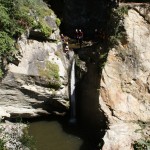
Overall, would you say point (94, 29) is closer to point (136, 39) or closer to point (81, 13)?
point (81, 13)

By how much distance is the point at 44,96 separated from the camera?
20.7 metres

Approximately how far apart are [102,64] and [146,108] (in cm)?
320

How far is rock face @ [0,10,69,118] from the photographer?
19672mm

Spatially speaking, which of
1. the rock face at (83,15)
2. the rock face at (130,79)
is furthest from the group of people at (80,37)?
the rock face at (130,79)

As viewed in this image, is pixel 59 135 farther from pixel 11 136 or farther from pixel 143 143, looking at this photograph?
pixel 143 143

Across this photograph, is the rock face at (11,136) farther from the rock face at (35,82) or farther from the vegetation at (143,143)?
the vegetation at (143,143)

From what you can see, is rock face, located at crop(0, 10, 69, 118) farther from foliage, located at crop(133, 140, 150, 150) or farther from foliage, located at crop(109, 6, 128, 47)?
foliage, located at crop(133, 140, 150, 150)

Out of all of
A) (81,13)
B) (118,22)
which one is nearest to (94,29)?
(81,13)

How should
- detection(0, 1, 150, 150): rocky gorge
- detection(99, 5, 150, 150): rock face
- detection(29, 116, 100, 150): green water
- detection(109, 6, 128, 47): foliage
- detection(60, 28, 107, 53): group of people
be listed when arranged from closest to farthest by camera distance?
detection(99, 5, 150, 150): rock face → detection(0, 1, 150, 150): rocky gorge → detection(29, 116, 100, 150): green water → detection(109, 6, 128, 47): foliage → detection(60, 28, 107, 53): group of people

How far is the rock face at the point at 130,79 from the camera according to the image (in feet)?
62.0

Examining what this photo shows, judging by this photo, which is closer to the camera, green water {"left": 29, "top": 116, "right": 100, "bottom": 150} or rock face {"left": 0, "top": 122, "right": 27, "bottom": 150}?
rock face {"left": 0, "top": 122, "right": 27, "bottom": 150}

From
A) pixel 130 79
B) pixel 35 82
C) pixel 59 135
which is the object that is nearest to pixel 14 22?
pixel 35 82

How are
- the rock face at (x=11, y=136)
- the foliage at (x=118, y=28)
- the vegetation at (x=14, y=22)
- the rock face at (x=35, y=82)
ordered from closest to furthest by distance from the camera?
the rock face at (x=11, y=136)
the vegetation at (x=14, y=22)
the rock face at (x=35, y=82)
the foliage at (x=118, y=28)

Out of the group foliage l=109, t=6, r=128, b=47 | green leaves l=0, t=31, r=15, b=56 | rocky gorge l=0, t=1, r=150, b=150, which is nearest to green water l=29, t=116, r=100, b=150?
rocky gorge l=0, t=1, r=150, b=150
